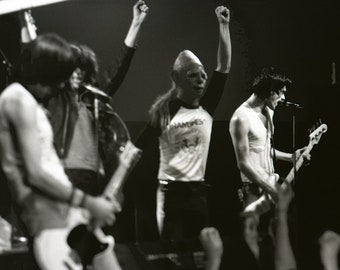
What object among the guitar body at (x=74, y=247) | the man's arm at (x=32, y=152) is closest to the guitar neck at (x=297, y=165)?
the guitar body at (x=74, y=247)

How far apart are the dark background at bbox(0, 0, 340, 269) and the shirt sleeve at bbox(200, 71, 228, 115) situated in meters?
0.09

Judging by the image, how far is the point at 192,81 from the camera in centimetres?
349

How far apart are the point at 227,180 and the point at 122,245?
0.83m

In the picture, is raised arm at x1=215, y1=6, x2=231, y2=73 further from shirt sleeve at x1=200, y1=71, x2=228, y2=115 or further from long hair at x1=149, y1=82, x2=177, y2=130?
long hair at x1=149, y1=82, x2=177, y2=130

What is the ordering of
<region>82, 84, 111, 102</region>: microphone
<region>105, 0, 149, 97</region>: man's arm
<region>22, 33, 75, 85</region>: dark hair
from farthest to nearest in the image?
1. <region>105, 0, 149, 97</region>: man's arm
2. <region>82, 84, 111, 102</region>: microphone
3. <region>22, 33, 75, 85</region>: dark hair

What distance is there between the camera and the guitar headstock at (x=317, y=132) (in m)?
3.97

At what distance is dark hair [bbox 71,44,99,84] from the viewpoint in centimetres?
309

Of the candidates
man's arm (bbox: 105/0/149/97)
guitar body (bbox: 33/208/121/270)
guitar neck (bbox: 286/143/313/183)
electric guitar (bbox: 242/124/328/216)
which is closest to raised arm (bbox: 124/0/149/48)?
man's arm (bbox: 105/0/149/97)

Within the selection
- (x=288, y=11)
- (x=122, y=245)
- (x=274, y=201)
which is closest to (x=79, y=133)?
(x=122, y=245)

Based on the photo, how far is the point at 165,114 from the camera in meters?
3.43

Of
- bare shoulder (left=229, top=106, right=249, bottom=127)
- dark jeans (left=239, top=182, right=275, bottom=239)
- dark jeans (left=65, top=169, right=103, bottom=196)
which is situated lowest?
dark jeans (left=239, top=182, right=275, bottom=239)

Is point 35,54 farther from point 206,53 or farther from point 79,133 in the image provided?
point 206,53

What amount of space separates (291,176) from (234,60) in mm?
906

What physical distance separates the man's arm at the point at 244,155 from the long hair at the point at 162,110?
0.48m
